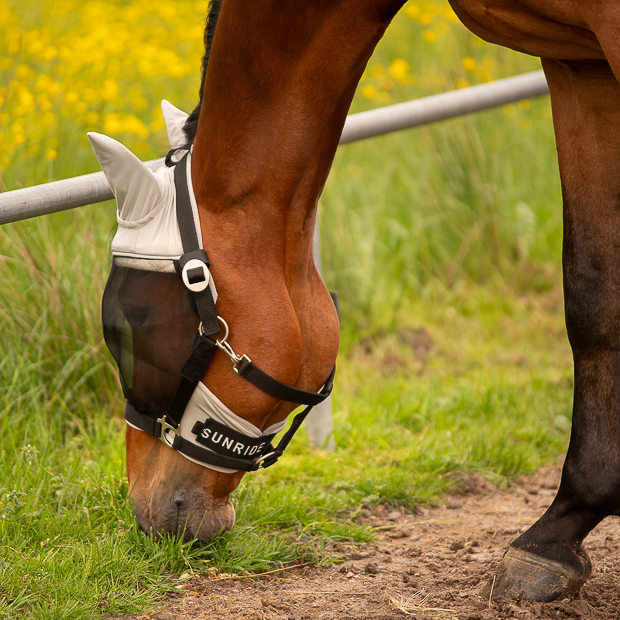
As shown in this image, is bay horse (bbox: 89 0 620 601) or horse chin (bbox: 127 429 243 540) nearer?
bay horse (bbox: 89 0 620 601)

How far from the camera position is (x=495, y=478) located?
3.26 m

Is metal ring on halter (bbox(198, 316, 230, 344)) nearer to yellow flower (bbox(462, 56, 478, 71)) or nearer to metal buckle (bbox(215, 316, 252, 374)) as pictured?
metal buckle (bbox(215, 316, 252, 374))

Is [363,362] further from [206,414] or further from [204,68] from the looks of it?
[204,68]

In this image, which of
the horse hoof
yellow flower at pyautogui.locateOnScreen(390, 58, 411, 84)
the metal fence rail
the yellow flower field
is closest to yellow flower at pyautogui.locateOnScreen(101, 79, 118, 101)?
the yellow flower field

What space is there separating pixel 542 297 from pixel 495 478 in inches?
90.6

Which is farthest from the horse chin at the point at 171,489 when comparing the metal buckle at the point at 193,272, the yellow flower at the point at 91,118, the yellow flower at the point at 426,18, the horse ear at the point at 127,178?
the yellow flower at the point at 426,18

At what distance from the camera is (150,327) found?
197cm

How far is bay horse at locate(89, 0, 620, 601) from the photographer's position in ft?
6.27

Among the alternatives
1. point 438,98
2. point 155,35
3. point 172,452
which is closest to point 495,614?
point 172,452

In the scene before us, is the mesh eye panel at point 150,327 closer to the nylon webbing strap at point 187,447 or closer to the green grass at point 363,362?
the nylon webbing strap at point 187,447

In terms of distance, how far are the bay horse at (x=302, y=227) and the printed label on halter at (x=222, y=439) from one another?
0.17 feet

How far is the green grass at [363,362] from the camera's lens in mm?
2387

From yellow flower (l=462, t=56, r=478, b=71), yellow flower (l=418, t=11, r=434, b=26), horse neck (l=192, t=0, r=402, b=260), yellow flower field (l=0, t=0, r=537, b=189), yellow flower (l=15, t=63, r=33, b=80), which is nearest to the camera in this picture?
horse neck (l=192, t=0, r=402, b=260)

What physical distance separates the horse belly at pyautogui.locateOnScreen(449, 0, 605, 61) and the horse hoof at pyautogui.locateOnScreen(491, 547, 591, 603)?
1356 millimetres
